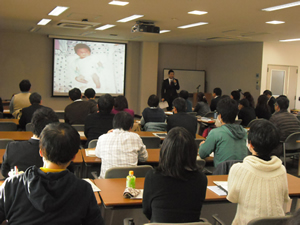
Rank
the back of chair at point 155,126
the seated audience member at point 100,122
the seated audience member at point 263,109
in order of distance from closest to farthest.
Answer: the seated audience member at point 100,122 < the back of chair at point 155,126 < the seated audience member at point 263,109

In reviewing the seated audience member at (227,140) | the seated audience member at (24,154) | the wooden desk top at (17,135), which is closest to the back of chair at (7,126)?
the wooden desk top at (17,135)

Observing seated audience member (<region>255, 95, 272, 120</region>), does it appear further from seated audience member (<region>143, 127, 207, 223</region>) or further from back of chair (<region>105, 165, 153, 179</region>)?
seated audience member (<region>143, 127, 207, 223</region>)

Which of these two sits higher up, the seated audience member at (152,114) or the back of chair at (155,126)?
the seated audience member at (152,114)

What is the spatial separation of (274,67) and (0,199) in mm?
11268

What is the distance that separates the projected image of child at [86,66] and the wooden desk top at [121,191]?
30.9 ft

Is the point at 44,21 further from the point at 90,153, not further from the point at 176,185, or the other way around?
the point at 176,185

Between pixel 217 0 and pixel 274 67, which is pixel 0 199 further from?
pixel 274 67

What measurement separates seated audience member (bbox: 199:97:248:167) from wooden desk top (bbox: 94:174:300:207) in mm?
362

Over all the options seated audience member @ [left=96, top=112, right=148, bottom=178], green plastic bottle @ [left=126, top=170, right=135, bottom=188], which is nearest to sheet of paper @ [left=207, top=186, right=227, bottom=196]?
green plastic bottle @ [left=126, top=170, right=135, bottom=188]

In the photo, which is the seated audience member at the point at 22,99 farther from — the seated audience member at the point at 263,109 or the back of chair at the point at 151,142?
the seated audience member at the point at 263,109

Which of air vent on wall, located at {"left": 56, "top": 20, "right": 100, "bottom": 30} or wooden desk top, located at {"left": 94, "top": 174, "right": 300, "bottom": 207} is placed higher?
air vent on wall, located at {"left": 56, "top": 20, "right": 100, "bottom": 30}

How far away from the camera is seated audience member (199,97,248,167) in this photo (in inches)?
132

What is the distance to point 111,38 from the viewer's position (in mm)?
11664

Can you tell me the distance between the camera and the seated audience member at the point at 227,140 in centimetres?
334
